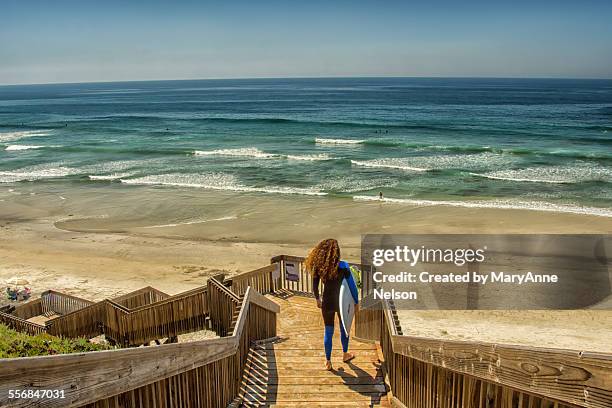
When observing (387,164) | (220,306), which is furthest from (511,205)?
(220,306)

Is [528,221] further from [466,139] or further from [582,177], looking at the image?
[466,139]

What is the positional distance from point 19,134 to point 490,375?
72791 mm

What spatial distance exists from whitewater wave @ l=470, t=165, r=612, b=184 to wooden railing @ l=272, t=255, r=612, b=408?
30.3 meters

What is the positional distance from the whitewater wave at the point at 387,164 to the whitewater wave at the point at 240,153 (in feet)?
28.2

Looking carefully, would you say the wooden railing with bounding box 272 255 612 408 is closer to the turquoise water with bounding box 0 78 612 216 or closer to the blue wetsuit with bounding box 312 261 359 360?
the blue wetsuit with bounding box 312 261 359 360

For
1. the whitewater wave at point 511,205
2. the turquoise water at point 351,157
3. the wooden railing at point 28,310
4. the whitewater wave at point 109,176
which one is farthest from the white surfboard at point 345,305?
the whitewater wave at point 109,176

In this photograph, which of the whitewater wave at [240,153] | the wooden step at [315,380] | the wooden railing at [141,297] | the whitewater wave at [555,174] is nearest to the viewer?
the wooden step at [315,380]

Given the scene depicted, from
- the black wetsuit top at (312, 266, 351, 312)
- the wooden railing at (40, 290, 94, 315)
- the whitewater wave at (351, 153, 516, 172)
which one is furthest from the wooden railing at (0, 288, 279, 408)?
the whitewater wave at (351, 153, 516, 172)

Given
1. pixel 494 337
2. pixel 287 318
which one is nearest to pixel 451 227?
pixel 494 337

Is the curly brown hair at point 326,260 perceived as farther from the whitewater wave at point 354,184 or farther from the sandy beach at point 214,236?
the whitewater wave at point 354,184

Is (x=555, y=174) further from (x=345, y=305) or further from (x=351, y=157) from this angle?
(x=345, y=305)

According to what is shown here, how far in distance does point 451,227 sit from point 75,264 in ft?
53.4

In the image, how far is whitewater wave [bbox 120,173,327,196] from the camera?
3165 cm

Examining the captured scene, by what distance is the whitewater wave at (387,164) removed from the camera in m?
38.0
